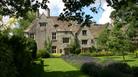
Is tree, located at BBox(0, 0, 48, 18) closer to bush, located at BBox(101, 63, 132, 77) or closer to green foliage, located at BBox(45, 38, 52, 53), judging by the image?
bush, located at BBox(101, 63, 132, 77)

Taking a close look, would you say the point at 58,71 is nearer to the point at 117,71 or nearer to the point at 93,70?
the point at 93,70

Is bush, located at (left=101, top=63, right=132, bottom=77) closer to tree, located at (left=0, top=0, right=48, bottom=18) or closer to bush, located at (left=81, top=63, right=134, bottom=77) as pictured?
bush, located at (left=81, top=63, right=134, bottom=77)

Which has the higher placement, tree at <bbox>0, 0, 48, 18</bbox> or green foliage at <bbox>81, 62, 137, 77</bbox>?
tree at <bbox>0, 0, 48, 18</bbox>

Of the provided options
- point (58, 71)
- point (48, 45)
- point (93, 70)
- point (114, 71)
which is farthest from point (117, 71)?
point (48, 45)

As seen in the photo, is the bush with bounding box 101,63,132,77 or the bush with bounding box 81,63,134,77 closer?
the bush with bounding box 101,63,132,77

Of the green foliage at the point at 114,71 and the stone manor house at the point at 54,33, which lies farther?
the stone manor house at the point at 54,33

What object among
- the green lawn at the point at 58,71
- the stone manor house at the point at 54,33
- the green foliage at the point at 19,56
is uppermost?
the stone manor house at the point at 54,33

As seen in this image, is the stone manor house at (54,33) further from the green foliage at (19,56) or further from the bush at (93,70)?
the green foliage at (19,56)

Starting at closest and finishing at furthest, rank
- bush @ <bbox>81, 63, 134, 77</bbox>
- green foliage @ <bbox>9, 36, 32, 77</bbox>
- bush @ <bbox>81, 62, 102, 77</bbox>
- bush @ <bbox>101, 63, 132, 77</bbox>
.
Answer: green foliage @ <bbox>9, 36, 32, 77</bbox> < bush @ <bbox>101, 63, 132, 77</bbox> < bush @ <bbox>81, 63, 134, 77</bbox> < bush @ <bbox>81, 62, 102, 77</bbox>

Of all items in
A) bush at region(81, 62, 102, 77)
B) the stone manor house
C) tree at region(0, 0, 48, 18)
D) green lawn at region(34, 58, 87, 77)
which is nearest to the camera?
tree at region(0, 0, 48, 18)

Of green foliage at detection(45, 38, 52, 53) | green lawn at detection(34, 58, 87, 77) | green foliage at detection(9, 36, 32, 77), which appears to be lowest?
green lawn at detection(34, 58, 87, 77)

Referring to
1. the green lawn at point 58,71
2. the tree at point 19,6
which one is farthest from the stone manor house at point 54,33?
the tree at point 19,6

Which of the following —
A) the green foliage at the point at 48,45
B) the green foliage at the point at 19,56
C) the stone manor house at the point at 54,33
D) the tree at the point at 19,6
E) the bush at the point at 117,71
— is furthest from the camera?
the stone manor house at the point at 54,33

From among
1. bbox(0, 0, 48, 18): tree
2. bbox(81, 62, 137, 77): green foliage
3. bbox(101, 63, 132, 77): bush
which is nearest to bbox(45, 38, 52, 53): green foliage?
bbox(81, 62, 137, 77): green foliage
